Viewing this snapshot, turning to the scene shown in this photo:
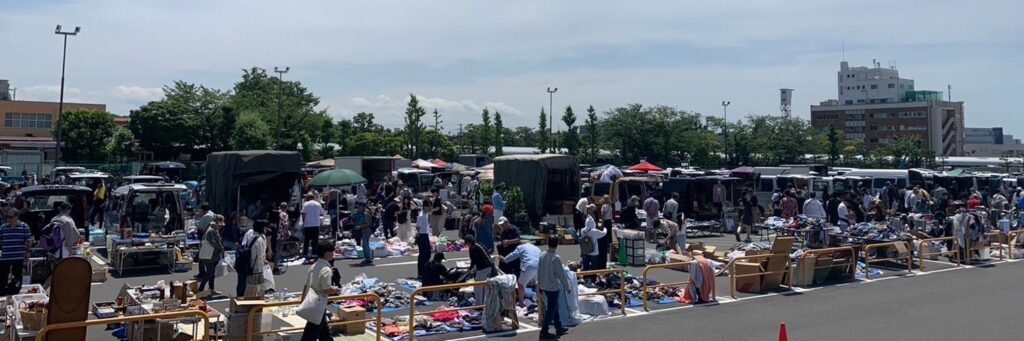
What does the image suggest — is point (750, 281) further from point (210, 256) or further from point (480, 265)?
point (210, 256)

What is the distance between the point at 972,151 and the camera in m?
124

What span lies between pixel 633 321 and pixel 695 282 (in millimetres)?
2091

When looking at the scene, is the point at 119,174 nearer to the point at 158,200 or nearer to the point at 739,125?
the point at 158,200

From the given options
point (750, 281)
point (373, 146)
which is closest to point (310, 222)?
point (750, 281)

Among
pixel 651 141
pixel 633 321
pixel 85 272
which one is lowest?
pixel 633 321

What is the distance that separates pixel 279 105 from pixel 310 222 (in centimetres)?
4035

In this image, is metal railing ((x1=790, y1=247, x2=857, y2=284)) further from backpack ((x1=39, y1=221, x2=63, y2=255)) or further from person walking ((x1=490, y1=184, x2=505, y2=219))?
backpack ((x1=39, y1=221, x2=63, y2=255))

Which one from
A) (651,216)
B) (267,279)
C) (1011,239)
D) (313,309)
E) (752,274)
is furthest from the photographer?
(651,216)

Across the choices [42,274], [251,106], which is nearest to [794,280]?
[42,274]

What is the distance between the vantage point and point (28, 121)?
228 feet

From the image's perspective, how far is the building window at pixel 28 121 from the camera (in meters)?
68.5

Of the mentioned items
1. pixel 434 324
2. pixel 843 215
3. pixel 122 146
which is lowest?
pixel 434 324

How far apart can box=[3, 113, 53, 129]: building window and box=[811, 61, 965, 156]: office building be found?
294 feet

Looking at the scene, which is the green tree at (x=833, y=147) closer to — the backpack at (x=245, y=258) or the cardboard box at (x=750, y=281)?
the cardboard box at (x=750, y=281)
